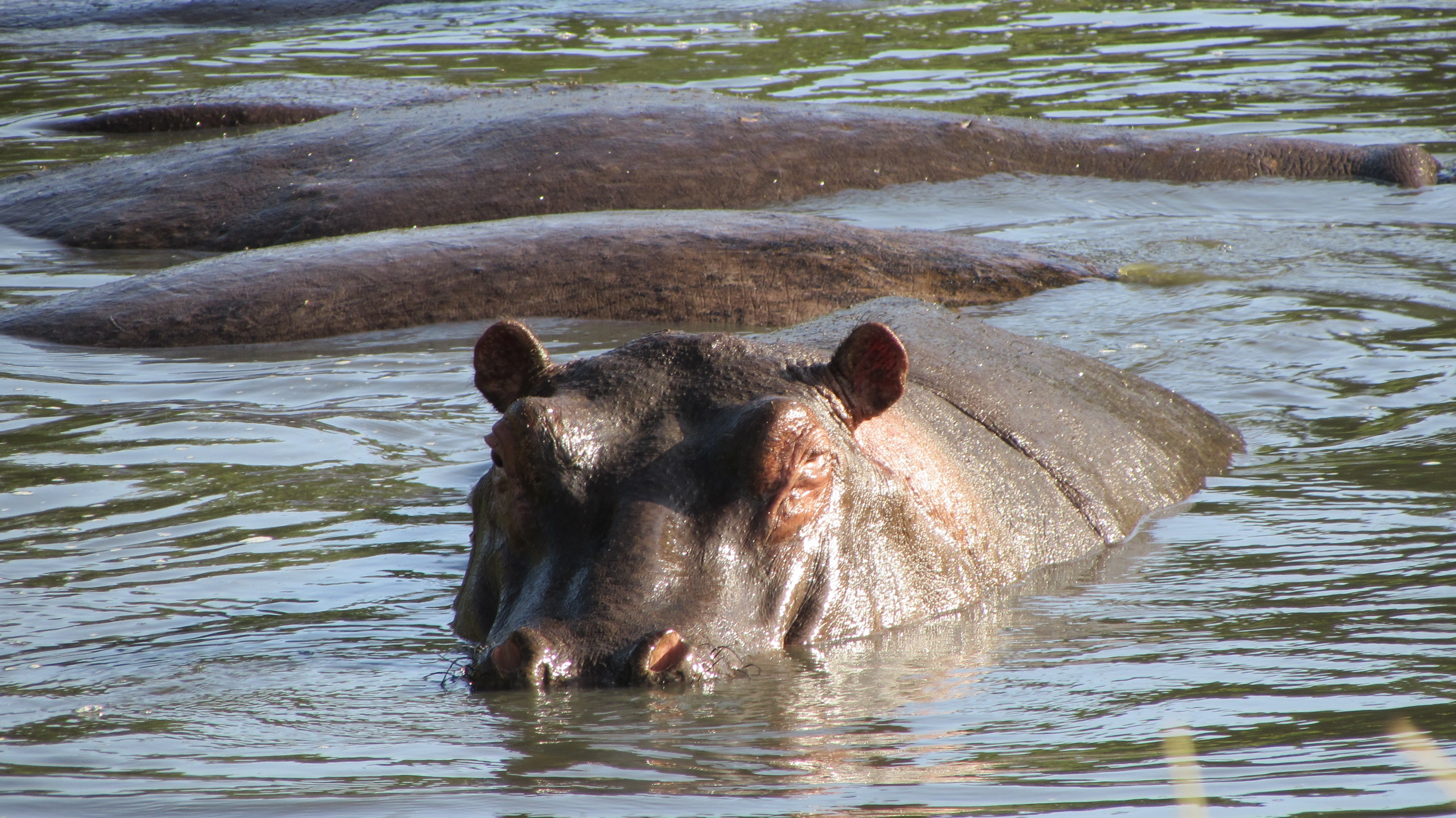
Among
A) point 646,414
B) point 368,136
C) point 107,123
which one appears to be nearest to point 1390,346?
point 646,414

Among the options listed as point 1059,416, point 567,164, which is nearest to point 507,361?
point 1059,416

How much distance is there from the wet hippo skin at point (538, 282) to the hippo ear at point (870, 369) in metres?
3.32

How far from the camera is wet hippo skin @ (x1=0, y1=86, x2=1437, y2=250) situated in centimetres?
945

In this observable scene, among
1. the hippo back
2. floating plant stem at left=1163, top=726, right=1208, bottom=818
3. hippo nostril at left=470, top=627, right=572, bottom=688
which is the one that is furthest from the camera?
the hippo back

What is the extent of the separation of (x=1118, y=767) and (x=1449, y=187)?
8.51 m

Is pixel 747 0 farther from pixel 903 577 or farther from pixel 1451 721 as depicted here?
pixel 1451 721

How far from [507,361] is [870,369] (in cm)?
91

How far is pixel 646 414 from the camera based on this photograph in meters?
4.18

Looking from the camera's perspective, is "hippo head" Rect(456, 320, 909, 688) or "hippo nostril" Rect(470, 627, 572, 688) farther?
"hippo head" Rect(456, 320, 909, 688)

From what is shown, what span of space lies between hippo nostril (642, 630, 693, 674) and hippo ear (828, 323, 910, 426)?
1.09 metres

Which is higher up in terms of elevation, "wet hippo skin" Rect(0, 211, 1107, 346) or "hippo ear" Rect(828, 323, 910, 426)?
"hippo ear" Rect(828, 323, 910, 426)

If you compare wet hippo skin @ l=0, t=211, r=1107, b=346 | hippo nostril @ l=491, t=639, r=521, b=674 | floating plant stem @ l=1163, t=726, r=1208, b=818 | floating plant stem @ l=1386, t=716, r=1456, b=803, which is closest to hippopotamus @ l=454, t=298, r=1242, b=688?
hippo nostril @ l=491, t=639, r=521, b=674

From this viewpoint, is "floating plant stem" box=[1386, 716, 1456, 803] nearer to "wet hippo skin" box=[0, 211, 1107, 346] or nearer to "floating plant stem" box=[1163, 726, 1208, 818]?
"floating plant stem" box=[1163, 726, 1208, 818]

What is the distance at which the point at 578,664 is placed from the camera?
Result: 3.58m
